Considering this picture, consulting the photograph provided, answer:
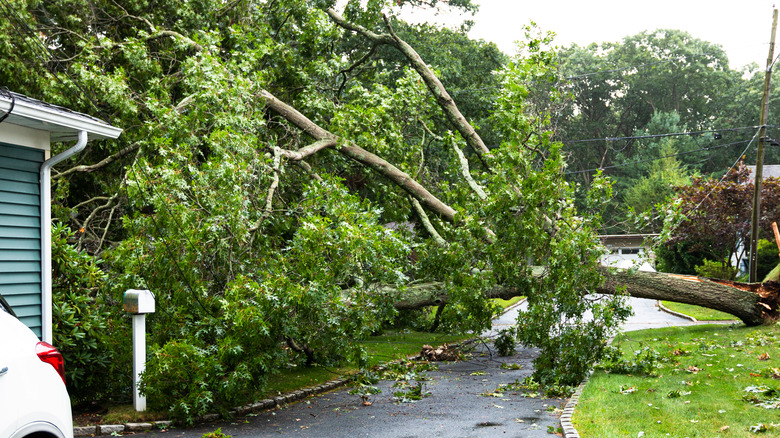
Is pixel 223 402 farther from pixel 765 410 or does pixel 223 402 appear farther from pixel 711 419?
pixel 765 410

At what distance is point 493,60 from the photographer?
2950 centimetres

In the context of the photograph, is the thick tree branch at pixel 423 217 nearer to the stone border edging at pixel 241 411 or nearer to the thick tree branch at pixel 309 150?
the thick tree branch at pixel 309 150

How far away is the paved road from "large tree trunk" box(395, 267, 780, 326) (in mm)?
2953

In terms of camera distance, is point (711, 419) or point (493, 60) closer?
point (711, 419)

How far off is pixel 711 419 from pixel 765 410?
2.14ft

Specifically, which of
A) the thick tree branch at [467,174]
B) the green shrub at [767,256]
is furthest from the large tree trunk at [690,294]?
the green shrub at [767,256]

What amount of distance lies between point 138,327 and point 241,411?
167cm

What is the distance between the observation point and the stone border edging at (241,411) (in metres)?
7.00

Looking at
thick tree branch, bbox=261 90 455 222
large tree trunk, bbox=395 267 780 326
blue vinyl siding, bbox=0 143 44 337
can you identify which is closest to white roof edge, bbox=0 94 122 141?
blue vinyl siding, bbox=0 143 44 337

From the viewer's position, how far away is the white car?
3.28 m

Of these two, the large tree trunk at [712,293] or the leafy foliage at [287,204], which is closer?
the leafy foliage at [287,204]

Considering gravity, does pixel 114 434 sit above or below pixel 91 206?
below

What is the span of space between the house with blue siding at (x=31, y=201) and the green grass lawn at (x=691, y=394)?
224 inches

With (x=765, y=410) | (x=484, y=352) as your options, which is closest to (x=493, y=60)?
(x=484, y=352)
